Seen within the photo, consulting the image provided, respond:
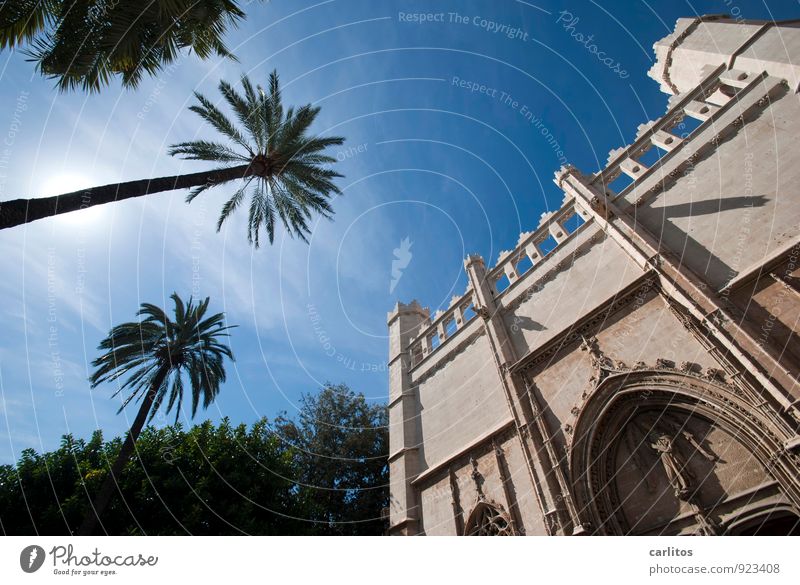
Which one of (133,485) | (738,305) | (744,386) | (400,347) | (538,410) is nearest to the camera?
(744,386)

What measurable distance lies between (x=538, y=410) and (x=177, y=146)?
1421 cm

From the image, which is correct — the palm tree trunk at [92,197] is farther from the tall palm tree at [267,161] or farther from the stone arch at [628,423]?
the stone arch at [628,423]

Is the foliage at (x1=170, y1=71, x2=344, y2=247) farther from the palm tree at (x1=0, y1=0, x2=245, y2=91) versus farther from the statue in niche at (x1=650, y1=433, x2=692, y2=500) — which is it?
the statue in niche at (x1=650, y1=433, x2=692, y2=500)

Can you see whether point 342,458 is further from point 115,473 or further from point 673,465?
point 673,465

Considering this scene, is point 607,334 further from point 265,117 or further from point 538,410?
point 265,117

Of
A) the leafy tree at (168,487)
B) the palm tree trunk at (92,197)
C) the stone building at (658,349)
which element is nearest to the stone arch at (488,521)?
the stone building at (658,349)

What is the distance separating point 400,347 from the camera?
19.7 m

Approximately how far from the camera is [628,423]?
9961 mm

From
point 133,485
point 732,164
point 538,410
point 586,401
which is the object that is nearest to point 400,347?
point 538,410

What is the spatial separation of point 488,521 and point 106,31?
1577cm

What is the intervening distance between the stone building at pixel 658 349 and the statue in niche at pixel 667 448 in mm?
44

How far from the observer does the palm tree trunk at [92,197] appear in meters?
6.75

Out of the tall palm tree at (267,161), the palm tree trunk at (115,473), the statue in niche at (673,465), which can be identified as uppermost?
the tall palm tree at (267,161)

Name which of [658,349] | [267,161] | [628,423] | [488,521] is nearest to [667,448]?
[628,423]
